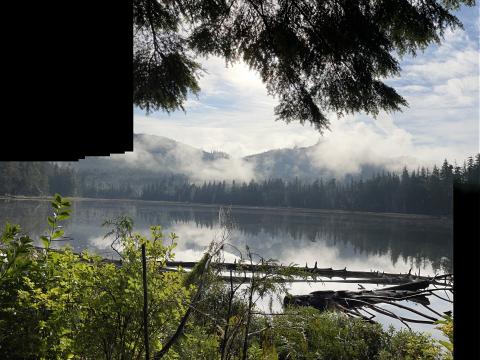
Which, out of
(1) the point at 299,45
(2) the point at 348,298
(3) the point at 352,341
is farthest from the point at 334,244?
(1) the point at 299,45

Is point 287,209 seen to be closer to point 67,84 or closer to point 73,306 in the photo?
point 73,306


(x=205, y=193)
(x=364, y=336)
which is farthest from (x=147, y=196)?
(x=364, y=336)

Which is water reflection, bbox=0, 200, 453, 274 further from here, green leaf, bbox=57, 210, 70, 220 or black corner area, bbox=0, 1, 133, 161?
black corner area, bbox=0, 1, 133, 161

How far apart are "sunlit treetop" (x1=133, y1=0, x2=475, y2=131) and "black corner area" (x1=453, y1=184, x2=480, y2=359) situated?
3217mm

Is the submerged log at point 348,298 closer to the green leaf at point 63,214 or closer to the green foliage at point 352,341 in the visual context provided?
the green foliage at point 352,341

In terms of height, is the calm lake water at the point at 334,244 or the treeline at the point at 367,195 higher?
the treeline at the point at 367,195

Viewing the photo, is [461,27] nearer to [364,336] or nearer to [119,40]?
[119,40]

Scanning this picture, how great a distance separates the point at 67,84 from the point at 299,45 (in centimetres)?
322

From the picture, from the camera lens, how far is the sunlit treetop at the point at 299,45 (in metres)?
3.75

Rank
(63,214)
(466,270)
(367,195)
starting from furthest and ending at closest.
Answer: (367,195)
(63,214)
(466,270)

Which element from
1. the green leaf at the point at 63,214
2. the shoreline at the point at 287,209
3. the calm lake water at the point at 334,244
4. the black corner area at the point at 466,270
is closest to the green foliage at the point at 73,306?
the green leaf at the point at 63,214

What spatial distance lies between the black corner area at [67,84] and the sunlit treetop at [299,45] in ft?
9.97

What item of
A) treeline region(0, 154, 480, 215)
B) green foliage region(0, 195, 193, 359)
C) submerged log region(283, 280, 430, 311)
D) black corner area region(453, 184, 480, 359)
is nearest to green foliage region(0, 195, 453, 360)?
green foliage region(0, 195, 193, 359)

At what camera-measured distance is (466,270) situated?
2.54 ft
